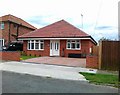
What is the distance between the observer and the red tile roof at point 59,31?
2973 cm

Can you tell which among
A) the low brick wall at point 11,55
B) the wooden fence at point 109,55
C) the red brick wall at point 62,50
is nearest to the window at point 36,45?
the red brick wall at point 62,50

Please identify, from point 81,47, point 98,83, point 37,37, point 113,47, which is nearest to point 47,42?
point 37,37

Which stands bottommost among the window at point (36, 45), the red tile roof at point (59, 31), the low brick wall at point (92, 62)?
the low brick wall at point (92, 62)

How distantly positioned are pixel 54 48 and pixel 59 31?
258cm

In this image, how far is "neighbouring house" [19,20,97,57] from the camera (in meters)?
29.2

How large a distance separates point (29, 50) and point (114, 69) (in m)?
16.8

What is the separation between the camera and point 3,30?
3712cm

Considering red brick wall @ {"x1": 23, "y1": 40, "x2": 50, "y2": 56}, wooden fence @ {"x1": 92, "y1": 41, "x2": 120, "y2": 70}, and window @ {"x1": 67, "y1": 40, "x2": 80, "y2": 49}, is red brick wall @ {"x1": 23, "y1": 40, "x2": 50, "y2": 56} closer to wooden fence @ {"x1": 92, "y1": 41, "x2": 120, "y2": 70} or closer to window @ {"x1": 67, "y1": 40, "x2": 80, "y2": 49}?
window @ {"x1": 67, "y1": 40, "x2": 80, "y2": 49}

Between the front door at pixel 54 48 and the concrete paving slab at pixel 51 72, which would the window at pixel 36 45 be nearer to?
the front door at pixel 54 48

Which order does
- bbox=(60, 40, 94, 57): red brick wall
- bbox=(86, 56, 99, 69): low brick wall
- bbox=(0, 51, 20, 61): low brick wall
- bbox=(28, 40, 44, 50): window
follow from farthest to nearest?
1. bbox=(28, 40, 44, 50): window
2. bbox=(60, 40, 94, 57): red brick wall
3. bbox=(0, 51, 20, 61): low brick wall
4. bbox=(86, 56, 99, 69): low brick wall

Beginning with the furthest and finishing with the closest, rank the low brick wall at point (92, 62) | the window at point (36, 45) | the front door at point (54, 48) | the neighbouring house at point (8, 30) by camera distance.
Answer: the neighbouring house at point (8, 30) → the window at point (36, 45) → the front door at point (54, 48) → the low brick wall at point (92, 62)

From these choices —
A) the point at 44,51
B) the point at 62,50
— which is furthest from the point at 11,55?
the point at 62,50

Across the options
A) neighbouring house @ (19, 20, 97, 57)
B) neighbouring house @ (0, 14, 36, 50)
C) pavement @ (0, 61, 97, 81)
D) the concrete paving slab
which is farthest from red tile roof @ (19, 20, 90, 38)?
the concrete paving slab

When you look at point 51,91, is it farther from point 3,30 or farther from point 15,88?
point 3,30
